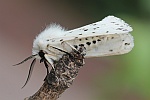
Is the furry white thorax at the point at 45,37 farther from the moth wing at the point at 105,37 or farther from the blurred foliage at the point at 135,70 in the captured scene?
the blurred foliage at the point at 135,70

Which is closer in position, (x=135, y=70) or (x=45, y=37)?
(x=45, y=37)

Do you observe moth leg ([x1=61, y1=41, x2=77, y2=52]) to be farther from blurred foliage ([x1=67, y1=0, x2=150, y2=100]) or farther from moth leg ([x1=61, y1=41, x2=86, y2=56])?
blurred foliage ([x1=67, y1=0, x2=150, y2=100])

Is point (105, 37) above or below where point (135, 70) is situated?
above

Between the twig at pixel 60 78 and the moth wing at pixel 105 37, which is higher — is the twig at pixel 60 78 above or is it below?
below

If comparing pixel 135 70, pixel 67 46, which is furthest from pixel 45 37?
pixel 135 70

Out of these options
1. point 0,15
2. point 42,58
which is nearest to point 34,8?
point 0,15

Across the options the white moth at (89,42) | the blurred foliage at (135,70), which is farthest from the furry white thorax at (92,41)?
the blurred foliage at (135,70)

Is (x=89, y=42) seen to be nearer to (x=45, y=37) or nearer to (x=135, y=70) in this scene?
(x=45, y=37)
